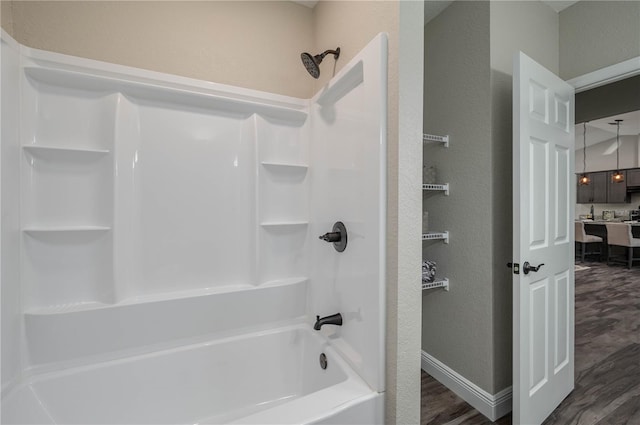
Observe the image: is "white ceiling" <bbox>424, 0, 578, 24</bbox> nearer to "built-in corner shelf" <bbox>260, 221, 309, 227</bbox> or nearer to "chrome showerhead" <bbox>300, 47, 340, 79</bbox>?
"chrome showerhead" <bbox>300, 47, 340, 79</bbox>

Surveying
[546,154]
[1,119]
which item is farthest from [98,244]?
[546,154]

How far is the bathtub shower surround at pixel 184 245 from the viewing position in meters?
1.15

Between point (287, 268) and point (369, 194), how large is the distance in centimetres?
85

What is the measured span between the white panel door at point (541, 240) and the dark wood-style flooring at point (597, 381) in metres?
0.13

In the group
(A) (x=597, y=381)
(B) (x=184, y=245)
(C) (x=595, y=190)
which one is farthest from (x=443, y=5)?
(C) (x=595, y=190)

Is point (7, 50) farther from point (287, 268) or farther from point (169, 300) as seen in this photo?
point (287, 268)

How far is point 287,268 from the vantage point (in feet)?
5.82

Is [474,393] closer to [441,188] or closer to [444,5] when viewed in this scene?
[441,188]

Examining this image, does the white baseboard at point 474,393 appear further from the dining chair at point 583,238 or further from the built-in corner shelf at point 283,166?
the dining chair at point 583,238

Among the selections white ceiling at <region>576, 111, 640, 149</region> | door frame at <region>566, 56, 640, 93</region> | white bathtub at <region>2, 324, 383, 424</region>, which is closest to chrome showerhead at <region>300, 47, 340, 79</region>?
white bathtub at <region>2, 324, 383, 424</region>

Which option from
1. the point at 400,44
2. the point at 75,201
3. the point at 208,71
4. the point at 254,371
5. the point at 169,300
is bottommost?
the point at 254,371

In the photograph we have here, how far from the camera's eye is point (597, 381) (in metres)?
2.17

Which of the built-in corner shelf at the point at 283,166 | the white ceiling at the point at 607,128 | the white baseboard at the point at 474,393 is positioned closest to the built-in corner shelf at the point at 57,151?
the built-in corner shelf at the point at 283,166

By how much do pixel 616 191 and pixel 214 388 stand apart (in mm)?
10213
